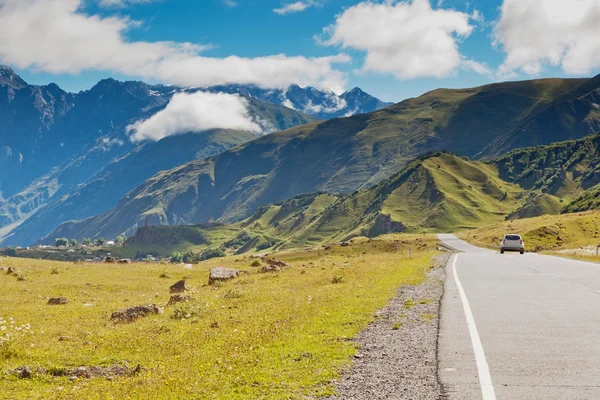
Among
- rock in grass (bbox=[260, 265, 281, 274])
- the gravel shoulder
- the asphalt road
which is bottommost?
rock in grass (bbox=[260, 265, 281, 274])

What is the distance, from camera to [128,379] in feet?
40.4

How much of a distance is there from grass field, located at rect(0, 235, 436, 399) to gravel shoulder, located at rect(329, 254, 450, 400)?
0.46m

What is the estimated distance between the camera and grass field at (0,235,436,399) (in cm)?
1144

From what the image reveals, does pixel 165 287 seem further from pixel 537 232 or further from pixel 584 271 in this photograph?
pixel 537 232

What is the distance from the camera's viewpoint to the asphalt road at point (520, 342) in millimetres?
10391

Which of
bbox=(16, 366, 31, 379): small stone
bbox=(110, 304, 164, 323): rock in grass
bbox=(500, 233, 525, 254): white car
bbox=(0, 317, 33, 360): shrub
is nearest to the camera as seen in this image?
bbox=(16, 366, 31, 379): small stone

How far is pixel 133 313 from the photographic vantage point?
873 inches

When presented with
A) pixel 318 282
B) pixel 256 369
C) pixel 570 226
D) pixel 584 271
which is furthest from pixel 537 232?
pixel 256 369

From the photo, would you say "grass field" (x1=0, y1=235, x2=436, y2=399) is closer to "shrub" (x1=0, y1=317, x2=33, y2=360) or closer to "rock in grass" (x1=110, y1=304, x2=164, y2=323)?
"shrub" (x1=0, y1=317, x2=33, y2=360)

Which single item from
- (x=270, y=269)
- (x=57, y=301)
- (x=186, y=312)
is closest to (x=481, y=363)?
(x=186, y=312)

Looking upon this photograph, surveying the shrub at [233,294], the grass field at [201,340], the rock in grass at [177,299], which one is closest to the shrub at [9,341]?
the grass field at [201,340]

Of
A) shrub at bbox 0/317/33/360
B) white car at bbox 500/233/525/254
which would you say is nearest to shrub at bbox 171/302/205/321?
shrub at bbox 0/317/33/360

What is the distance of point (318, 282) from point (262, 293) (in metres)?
5.51

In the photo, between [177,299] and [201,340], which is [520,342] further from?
[177,299]
